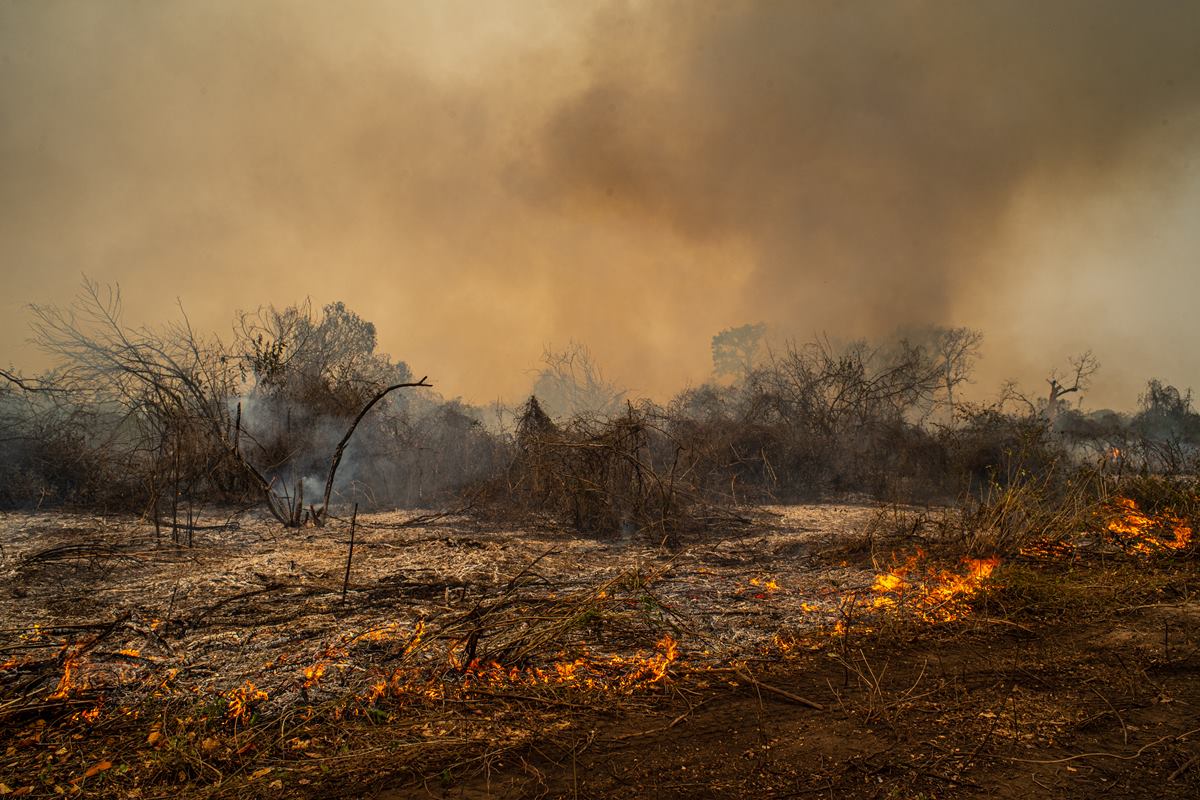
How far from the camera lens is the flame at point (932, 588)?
485 centimetres

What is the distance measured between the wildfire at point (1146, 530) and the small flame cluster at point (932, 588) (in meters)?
1.95

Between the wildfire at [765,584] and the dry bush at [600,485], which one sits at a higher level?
the dry bush at [600,485]

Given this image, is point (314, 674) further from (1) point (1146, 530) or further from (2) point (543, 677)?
(1) point (1146, 530)

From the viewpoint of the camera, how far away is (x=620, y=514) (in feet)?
28.3

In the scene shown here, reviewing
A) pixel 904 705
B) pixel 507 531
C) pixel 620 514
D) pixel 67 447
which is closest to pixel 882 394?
pixel 620 514

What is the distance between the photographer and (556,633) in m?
3.87

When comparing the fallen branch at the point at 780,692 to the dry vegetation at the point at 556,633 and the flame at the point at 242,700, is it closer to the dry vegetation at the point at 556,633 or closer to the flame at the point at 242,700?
the dry vegetation at the point at 556,633

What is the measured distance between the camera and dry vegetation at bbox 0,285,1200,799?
8.86 ft

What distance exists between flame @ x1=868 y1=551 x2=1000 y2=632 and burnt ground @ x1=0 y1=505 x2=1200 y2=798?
146 mm

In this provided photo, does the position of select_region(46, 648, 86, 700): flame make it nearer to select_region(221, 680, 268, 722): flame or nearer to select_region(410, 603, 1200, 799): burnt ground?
select_region(221, 680, 268, 722): flame

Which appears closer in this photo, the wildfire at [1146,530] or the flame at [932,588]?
the flame at [932,588]

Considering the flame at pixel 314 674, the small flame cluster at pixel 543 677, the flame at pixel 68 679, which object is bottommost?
the small flame cluster at pixel 543 677

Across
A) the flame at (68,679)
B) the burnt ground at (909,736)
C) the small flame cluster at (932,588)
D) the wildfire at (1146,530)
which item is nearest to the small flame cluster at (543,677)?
the burnt ground at (909,736)

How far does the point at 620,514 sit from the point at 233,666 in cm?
551
